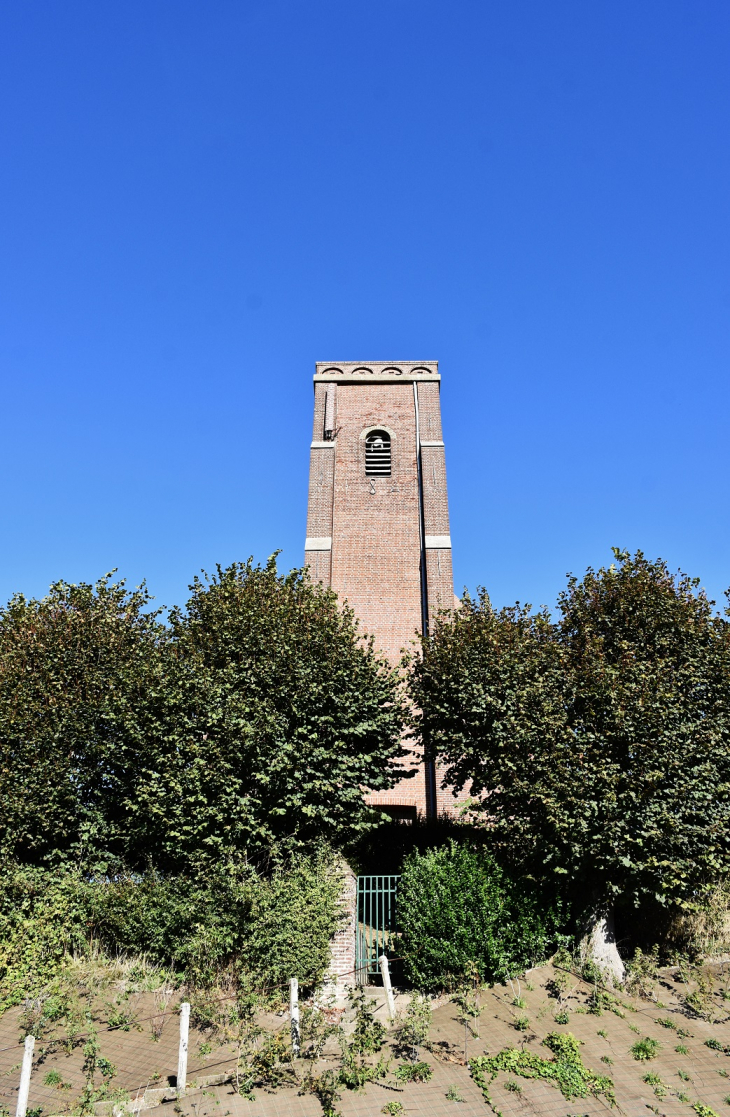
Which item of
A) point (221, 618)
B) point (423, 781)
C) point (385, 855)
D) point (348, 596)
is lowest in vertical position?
point (385, 855)

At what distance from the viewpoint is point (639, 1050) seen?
30.6 feet

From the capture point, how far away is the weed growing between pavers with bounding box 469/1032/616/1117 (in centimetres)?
834

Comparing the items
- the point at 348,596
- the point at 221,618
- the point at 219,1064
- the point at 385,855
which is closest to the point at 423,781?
the point at 385,855

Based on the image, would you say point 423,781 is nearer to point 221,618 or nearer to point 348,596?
point 348,596

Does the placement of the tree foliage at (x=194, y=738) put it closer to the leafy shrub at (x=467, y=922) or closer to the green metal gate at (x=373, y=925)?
the green metal gate at (x=373, y=925)

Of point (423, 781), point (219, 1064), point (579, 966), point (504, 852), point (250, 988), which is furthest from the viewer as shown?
point (423, 781)

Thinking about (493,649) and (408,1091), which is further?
(493,649)

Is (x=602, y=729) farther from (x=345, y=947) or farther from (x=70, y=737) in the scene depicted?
(x=70, y=737)

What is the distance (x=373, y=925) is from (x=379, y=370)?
20.1 meters

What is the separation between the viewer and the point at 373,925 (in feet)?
46.3

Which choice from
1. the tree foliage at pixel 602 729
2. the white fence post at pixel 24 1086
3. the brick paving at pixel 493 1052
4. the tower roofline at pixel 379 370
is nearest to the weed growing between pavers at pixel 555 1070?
the brick paving at pixel 493 1052

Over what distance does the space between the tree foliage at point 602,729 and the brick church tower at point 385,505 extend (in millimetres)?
5894

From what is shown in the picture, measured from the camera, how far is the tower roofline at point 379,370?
88.9 ft

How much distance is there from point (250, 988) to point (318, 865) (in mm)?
2350
